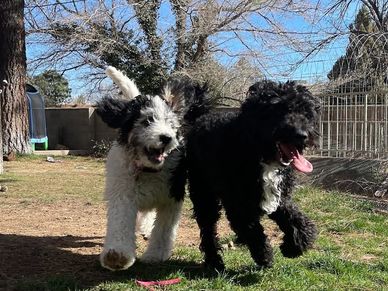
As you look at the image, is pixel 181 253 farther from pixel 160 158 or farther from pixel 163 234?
pixel 160 158

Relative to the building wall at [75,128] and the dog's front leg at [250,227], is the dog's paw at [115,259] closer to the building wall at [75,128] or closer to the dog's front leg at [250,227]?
the dog's front leg at [250,227]

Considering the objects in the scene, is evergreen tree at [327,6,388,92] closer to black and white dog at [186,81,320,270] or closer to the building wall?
black and white dog at [186,81,320,270]

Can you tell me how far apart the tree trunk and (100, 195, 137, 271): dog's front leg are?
11.2m

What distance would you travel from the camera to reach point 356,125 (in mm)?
10711

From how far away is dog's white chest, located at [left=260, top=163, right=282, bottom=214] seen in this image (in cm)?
392

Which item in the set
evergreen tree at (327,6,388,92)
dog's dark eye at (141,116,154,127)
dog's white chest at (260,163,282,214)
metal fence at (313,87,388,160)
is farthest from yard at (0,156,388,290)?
evergreen tree at (327,6,388,92)

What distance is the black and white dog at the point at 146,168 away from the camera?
4109 mm

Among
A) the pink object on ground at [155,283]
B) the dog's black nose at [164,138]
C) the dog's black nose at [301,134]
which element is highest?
the dog's black nose at [301,134]

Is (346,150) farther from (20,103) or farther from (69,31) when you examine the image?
(69,31)

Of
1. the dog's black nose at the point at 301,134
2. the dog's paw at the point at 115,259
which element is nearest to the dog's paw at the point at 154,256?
the dog's paw at the point at 115,259

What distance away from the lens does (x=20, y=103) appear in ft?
49.2

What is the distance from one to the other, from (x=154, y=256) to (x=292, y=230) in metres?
1.15

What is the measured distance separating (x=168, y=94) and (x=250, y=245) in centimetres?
147

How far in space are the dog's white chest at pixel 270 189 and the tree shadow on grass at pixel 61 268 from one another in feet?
2.11
